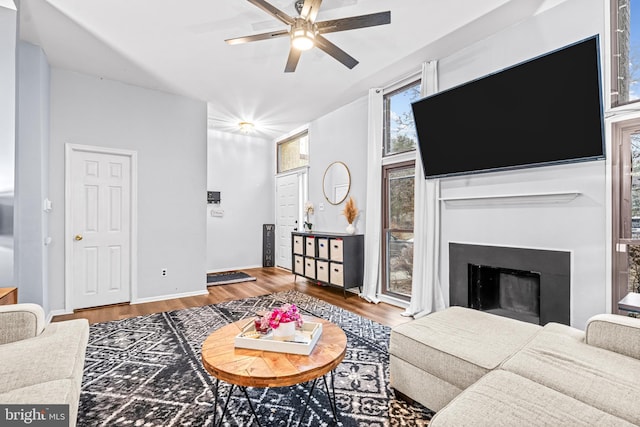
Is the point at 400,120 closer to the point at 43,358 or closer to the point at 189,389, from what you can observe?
the point at 189,389

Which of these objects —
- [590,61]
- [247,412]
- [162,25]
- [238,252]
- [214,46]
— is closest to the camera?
[247,412]

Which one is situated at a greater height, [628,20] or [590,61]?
[628,20]

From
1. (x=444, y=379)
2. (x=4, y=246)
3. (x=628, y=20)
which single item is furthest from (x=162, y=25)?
(x=628, y=20)

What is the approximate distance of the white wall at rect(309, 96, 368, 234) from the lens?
4.58 meters

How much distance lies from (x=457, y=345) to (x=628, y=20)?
266 centimetres

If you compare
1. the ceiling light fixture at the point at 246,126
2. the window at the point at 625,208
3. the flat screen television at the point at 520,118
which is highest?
the ceiling light fixture at the point at 246,126

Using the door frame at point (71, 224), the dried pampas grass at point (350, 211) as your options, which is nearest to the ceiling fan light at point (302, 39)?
Result: the dried pampas grass at point (350, 211)

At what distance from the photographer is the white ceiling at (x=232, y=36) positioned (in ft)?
8.55

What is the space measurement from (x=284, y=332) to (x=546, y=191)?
2.44 meters

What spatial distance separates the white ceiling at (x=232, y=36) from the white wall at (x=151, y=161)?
0.23 meters

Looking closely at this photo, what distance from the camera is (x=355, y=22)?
2.25m

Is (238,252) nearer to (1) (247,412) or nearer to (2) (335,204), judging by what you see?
(2) (335,204)

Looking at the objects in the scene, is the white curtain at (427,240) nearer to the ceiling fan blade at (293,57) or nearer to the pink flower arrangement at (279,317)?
the ceiling fan blade at (293,57)

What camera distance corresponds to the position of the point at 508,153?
2.76m
